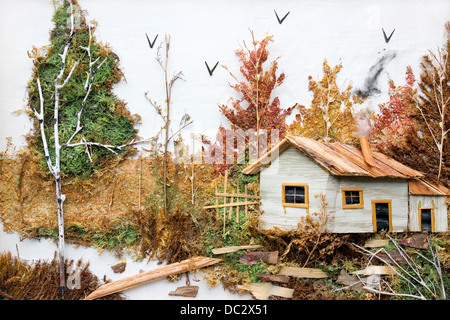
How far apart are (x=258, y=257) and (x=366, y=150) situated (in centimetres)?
134

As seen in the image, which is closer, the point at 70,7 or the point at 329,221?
the point at 329,221

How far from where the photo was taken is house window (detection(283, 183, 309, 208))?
2887 mm

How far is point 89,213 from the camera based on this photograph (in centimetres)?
326

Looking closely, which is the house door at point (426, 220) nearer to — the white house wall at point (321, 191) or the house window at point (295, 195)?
the white house wall at point (321, 191)

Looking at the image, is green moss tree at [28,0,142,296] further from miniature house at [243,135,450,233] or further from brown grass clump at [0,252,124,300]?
miniature house at [243,135,450,233]

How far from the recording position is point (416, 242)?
3012mm

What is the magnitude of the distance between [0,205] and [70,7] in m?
2.01

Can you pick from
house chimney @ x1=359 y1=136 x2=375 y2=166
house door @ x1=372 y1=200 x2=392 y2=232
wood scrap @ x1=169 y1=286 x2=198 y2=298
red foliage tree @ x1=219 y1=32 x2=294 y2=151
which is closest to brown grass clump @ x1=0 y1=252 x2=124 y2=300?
wood scrap @ x1=169 y1=286 x2=198 y2=298

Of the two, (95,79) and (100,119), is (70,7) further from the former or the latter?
(100,119)

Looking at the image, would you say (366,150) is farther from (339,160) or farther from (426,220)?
(426,220)

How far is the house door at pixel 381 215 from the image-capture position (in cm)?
295

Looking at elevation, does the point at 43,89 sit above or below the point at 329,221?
above

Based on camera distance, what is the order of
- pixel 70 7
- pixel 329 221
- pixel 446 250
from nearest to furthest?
pixel 329 221 → pixel 446 250 → pixel 70 7
